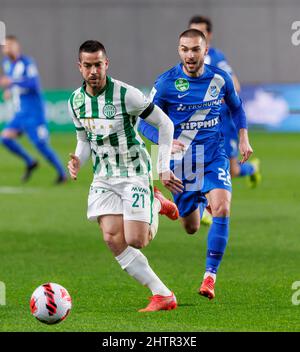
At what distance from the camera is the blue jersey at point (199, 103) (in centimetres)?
875

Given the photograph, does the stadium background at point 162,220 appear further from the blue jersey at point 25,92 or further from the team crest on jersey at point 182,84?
the team crest on jersey at point 182,84

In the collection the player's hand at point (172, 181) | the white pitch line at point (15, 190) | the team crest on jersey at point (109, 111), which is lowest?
the white pitch line at point (15, 190)

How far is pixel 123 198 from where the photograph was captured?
772 cm

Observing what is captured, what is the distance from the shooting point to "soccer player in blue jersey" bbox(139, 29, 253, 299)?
8562 mm

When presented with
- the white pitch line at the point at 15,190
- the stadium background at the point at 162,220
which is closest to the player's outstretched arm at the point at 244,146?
the stadium background at the point at 162,220

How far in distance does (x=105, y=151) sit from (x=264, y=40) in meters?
25.0

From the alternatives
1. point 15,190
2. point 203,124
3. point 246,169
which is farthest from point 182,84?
point 15,190

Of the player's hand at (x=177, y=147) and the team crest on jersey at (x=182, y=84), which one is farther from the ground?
the team crest on jersey at (x=182, y=84)

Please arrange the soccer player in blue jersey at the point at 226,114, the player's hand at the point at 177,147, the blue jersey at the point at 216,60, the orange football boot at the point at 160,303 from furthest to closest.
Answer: the blue jersey at the point at 216,60, the soccer player in blue jersey at the point at 226,114, the player's hand at the point at 177,147, the orange football boot at the point at 160,303

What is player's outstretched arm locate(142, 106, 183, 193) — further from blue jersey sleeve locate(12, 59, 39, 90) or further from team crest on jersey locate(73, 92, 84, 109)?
blue jersey sleeve locate(12, 59, 39, 90)

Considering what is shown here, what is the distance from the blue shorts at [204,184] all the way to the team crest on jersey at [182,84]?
66 cm

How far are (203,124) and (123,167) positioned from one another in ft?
4.31

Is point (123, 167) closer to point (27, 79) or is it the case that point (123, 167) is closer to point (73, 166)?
point (73, 166)
